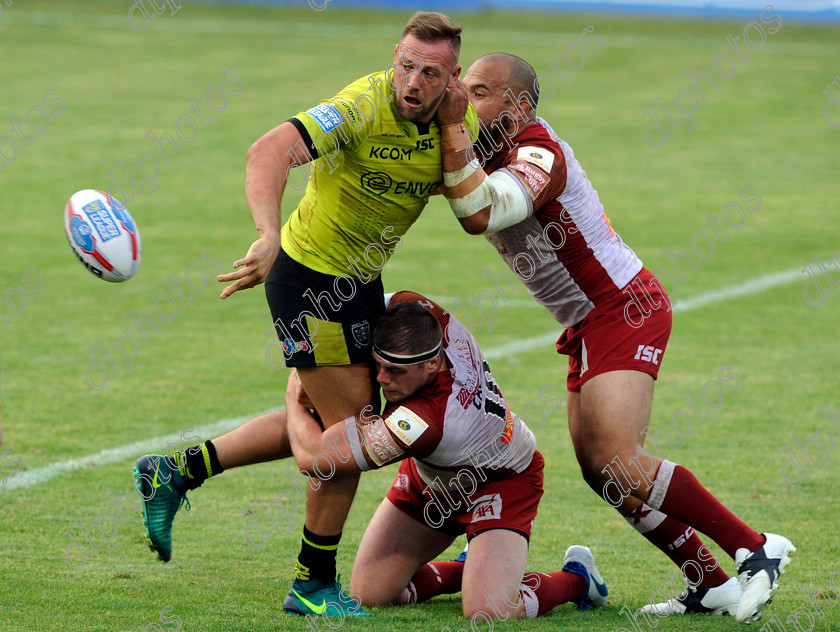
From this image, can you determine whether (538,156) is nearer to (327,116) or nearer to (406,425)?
(327,116)

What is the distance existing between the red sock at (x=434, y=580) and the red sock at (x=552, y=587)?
1.32ft

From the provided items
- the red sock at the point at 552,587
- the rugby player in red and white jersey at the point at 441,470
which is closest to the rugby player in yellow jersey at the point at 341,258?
the rugby player in red and white jersey at the point at 441,470

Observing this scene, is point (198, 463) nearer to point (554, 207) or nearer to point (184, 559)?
point (184, 559)

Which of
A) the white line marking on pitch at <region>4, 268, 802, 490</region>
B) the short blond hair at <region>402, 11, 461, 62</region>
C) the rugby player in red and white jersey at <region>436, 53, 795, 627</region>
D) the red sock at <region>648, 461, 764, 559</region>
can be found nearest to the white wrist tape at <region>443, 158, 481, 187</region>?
the rugby player in red and white jersey at <region>436, 53, 795, 627</region>

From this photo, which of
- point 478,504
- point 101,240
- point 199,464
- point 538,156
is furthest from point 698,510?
point 101,240

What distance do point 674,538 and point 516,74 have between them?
7.28 ft

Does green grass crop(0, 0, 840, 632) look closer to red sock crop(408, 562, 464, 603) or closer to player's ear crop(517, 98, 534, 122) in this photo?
red sock crop(408, 562, 464, 603)

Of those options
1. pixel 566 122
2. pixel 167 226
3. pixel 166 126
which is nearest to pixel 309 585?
pixel 167 226

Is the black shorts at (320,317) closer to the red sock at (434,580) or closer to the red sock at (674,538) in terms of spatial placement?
the red sock at (434,580)

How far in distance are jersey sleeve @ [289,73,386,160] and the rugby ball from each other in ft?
Result: 3.42

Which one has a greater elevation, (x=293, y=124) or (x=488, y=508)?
(x=293, y=124)

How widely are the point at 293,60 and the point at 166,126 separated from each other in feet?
22.6

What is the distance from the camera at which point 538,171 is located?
16.9 feet

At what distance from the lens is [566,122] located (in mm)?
21703
